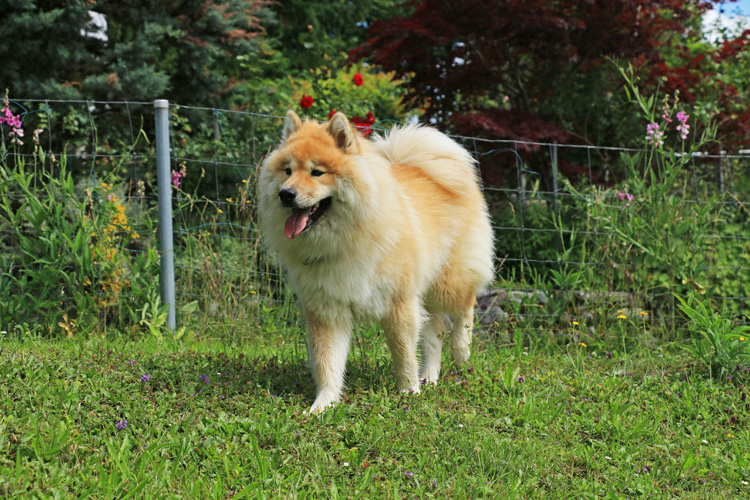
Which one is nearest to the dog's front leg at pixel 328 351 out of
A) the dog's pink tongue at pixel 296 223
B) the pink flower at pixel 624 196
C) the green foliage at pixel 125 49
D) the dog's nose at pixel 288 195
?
the dog's pink tongue at pixel 296 223

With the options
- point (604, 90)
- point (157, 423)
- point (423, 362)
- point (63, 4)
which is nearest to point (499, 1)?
point (604, 90)

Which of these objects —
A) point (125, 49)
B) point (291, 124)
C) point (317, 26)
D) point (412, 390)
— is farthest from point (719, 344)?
point (317, 26)

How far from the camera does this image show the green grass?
247 cm

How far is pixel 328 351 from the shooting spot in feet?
10.8

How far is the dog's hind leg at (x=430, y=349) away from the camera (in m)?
3.88

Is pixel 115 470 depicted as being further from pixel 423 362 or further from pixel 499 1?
pixel 499 1

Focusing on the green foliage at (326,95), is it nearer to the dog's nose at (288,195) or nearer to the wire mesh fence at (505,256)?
the wire mesh fence at (505,256)

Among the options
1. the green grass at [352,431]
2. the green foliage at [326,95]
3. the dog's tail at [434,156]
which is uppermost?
the green foliage at [326,95]

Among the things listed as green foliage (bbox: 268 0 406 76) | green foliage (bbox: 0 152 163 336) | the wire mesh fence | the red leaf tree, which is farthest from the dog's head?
green foliage (bbox: 268 0 406 76)

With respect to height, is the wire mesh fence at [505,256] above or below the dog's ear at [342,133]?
below

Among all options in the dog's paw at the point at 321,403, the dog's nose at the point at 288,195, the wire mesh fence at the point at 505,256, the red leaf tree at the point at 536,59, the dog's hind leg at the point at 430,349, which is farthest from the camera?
the red leaf tree at the point at 536,59

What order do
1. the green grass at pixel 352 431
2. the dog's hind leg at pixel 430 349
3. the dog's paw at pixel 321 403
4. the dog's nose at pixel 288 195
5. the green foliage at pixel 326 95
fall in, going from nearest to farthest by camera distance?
1. the green grass at pixel 352 431
2. the dog's nose at pixel 288 195
3. the dog's paw at pixel 321 403
4. the dog's hind leg at pixel 430 349
5. the green foliage at pixel 326 95

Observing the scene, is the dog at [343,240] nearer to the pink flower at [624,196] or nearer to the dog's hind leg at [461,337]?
the dog's hind leg at [461,337]

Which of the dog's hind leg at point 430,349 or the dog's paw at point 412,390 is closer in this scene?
the dog's paw at point 412,390
